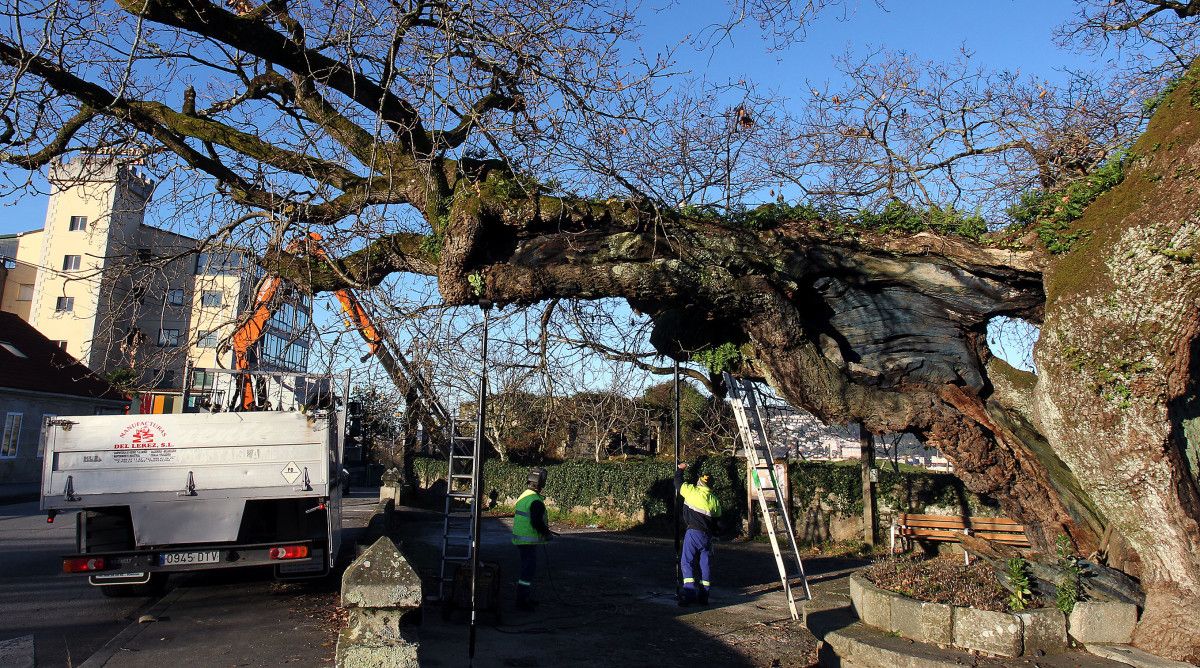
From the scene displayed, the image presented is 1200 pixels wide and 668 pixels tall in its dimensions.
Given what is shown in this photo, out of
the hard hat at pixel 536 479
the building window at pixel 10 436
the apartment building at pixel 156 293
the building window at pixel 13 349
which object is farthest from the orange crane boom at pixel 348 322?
the building window at pixel 13 349

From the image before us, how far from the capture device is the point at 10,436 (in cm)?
2856

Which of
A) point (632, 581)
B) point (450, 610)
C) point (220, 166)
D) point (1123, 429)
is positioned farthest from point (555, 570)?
point (1123, 429)

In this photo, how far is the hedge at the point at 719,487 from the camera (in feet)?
58.0

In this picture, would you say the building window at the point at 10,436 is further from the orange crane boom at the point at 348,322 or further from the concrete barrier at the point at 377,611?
the concrete barrier at the point at 377,611

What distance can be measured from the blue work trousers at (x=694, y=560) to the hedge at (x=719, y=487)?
853 centimetres

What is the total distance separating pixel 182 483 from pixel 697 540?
6.32 m

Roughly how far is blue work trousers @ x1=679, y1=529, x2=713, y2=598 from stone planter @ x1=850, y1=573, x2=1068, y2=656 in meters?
3.67

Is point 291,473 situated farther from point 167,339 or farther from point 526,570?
point 526,570

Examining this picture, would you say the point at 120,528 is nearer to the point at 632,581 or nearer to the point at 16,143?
the point at 16,143

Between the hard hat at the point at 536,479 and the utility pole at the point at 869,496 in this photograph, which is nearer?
the hard hat at the point at 536,479

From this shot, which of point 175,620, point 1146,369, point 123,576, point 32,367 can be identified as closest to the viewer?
point 1146,369

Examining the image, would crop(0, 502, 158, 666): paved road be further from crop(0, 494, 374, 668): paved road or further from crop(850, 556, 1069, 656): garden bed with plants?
crop(850, 556, 1069, 656): garden bed with plants

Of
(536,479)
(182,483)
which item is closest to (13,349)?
(182,483)

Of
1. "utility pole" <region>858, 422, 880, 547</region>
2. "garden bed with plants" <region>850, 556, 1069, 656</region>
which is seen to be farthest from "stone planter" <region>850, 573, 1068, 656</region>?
"utility pole" <region>858, 422, 880, 547</region>
